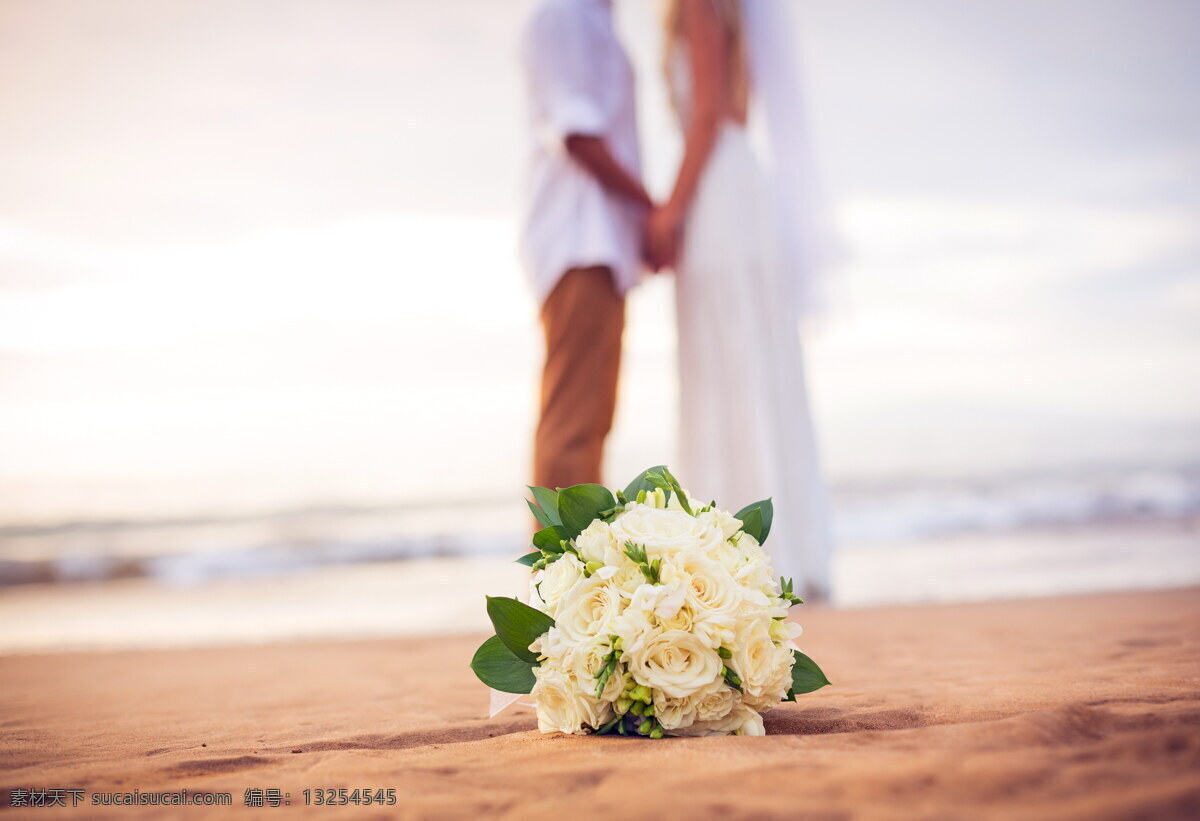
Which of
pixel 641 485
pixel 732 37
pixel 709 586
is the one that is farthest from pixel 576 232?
pixel 709 586

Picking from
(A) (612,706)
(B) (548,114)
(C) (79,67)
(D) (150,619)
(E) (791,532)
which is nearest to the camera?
(A) (612,706)

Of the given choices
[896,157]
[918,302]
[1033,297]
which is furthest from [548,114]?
[1033,297]

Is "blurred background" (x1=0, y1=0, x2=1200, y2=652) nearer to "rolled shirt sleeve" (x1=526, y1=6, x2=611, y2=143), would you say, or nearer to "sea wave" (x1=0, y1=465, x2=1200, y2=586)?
"sea wave" (x1=0, y1=465, x2=1200, y2=586)

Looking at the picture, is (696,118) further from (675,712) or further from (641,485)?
(675,712)

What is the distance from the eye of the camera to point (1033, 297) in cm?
1162

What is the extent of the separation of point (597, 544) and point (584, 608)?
11 centimetres

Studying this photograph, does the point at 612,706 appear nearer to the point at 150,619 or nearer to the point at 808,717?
the point at 808,717

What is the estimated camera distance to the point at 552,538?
5.28ft

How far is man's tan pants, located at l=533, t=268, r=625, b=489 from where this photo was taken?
338cm

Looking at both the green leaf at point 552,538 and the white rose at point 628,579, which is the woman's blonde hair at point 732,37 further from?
the white rose at point 628,579

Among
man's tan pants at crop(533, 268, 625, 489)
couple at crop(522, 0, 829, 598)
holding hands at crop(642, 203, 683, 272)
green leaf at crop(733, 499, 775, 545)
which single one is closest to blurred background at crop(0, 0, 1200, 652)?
couple at crop(522, 0, 829, 598)

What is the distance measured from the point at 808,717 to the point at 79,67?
8675mm

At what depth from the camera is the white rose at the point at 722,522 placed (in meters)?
1.56

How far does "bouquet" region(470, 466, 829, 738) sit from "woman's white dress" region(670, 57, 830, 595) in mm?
2230
